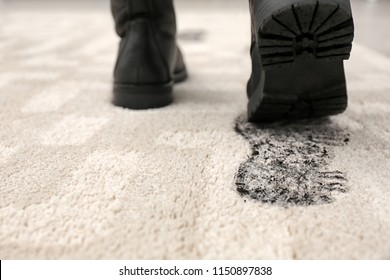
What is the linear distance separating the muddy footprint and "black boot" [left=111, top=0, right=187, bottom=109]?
0.20m

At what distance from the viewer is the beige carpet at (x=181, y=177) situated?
458 millimetres

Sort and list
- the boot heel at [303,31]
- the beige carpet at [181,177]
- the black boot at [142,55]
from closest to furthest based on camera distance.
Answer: the beige carpet at [181,177], the boot heel at [303,31], the black boot at [142,55]

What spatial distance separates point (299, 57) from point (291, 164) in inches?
6.7

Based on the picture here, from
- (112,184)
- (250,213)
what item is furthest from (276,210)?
(112,184)

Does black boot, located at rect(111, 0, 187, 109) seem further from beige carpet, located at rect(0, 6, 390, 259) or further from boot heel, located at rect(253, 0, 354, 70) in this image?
boot heel, located at rect(253, 0, 354, 70)

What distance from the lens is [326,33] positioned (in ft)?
1.97

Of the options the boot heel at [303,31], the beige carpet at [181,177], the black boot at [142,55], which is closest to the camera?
the beige carpet at [181,177]

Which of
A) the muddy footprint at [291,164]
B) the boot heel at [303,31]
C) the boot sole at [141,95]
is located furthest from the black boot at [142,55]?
the boot heel at [303,31]

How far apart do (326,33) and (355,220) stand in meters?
0.28

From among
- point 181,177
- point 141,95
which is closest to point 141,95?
point 141,95

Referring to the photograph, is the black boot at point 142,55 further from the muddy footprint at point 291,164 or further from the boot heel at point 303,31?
the boot heel at point 303,31

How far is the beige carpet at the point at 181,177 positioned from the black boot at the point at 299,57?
58mm

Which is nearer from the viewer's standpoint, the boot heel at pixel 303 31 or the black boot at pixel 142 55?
the boot heel at pixel 303 31

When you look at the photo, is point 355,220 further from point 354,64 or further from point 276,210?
point 354,64
